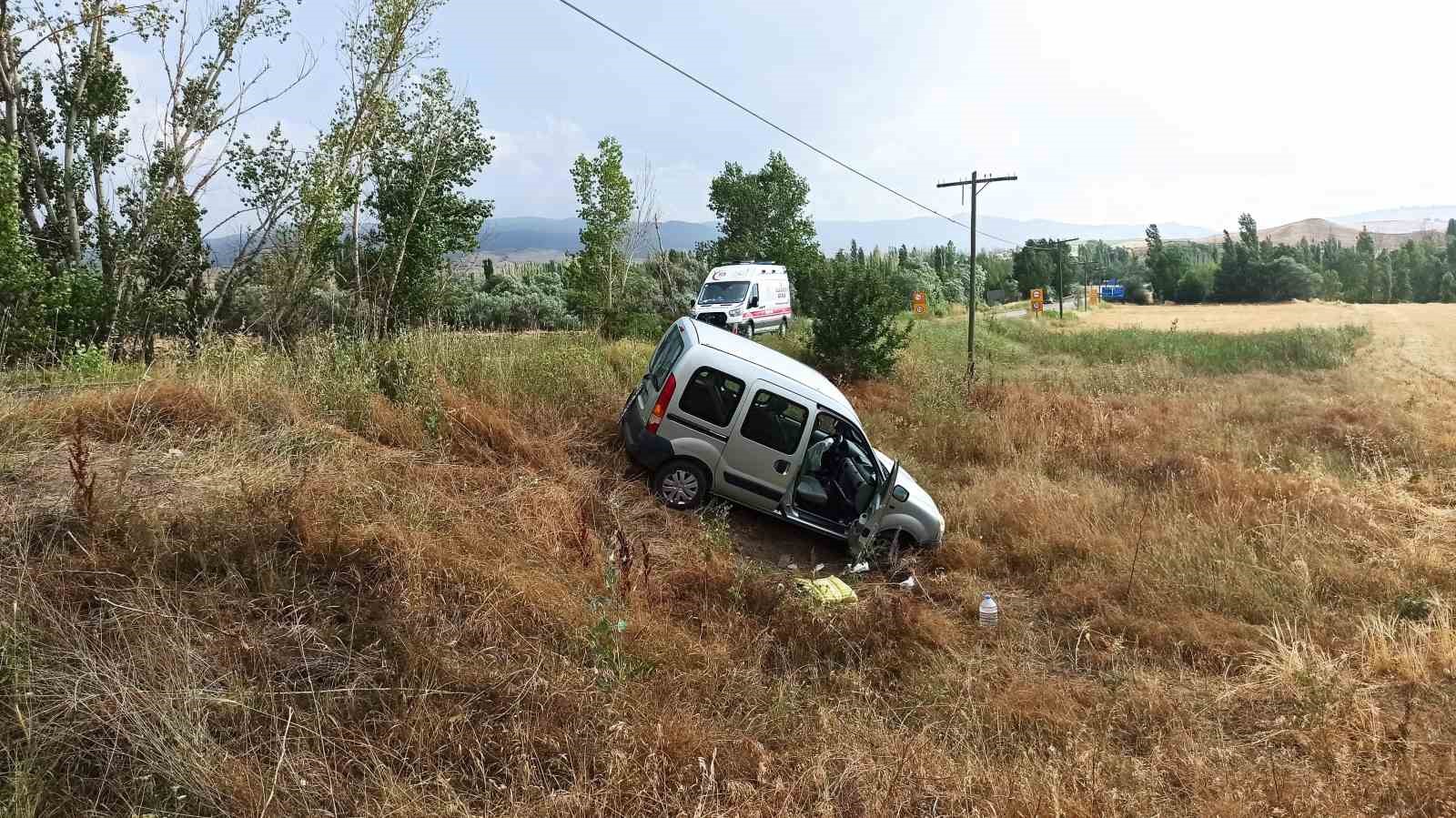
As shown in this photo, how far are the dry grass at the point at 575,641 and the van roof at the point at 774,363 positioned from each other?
1841mm

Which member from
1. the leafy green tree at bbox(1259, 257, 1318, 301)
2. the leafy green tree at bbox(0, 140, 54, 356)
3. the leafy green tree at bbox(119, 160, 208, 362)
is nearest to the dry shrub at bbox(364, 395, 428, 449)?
the leafy green tree at bbox(0, 140, 54, 356)

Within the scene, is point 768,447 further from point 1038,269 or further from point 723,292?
point 1038,269

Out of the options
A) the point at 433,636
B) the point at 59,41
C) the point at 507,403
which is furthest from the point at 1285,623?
the point at 59,41

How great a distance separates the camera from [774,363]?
876 cm

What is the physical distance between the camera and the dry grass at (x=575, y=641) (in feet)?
10.5

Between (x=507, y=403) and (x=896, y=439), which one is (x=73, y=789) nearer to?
(x=507, y=403)

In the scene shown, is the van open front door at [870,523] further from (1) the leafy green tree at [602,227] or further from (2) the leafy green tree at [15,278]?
(1) the leafy green tree at [602,227]

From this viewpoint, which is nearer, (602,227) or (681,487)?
(681,487)

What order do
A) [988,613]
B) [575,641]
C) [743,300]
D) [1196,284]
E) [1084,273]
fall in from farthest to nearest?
[1084,273]
[1196,284]
[743,300]
[988,613]
[575,641]

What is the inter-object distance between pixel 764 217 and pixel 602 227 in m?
22.1

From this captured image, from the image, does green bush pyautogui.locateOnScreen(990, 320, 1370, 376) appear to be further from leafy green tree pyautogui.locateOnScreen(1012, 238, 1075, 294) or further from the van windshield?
leafy green tree pyautogui.locateOnScreen(1012, 238, 1075, 294)

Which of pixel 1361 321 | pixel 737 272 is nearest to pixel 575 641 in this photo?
pixel 737 272

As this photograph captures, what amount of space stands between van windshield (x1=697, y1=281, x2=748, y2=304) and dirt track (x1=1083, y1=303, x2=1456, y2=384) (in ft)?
74.5

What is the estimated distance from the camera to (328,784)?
3.00 metres
